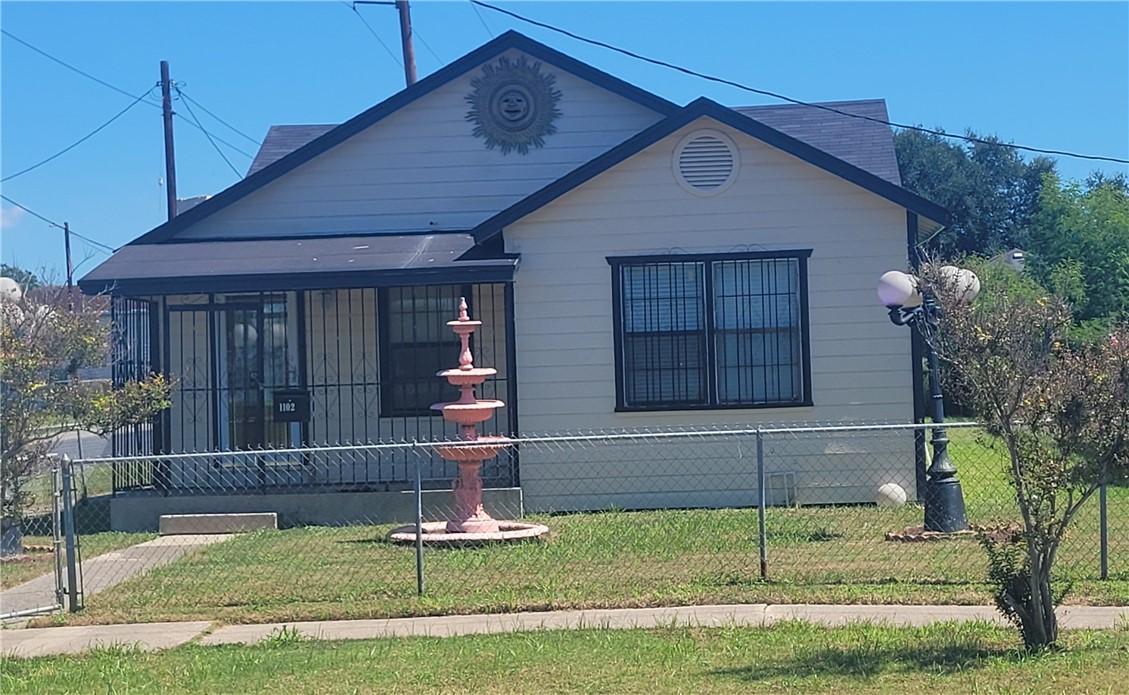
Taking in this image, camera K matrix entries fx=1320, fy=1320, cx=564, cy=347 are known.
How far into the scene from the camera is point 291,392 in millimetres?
14922

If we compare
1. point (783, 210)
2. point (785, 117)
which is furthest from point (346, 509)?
point (785, 117)

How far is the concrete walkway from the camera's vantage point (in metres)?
10.3

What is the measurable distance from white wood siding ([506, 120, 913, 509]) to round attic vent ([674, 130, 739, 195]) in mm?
88

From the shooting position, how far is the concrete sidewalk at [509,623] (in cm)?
857

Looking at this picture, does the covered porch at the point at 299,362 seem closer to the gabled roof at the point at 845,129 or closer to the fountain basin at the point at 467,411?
the fountain basin at the point at 467,411

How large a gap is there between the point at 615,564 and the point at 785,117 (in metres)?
8.98

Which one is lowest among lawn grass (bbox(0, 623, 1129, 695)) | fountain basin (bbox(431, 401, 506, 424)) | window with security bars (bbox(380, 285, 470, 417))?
lawn grass (bbox(0, 623, 1129, 695))

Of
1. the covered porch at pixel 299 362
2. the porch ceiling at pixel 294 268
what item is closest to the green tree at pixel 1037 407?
the porch ceiling at pixel 294 268

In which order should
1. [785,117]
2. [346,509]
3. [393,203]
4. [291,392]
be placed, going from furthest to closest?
[785,117] → [393,203] → [291,392] → [346,509]

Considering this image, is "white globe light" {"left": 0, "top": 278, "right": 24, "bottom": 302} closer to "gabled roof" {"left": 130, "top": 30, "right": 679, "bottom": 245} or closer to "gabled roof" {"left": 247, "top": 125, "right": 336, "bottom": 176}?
"gabled roof" {"left": 130, "top": 30, "right": 679, "bottom": 245}

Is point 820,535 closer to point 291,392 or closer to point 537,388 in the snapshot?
point 537,388

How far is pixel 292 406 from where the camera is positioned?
48.6 feet

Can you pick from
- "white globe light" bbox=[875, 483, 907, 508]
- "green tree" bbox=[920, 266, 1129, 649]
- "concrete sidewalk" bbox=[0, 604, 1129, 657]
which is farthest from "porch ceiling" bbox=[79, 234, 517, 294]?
"green tree" bbox=[920, 266, 1129, 649]

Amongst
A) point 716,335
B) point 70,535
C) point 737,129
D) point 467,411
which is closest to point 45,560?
point 70,535
